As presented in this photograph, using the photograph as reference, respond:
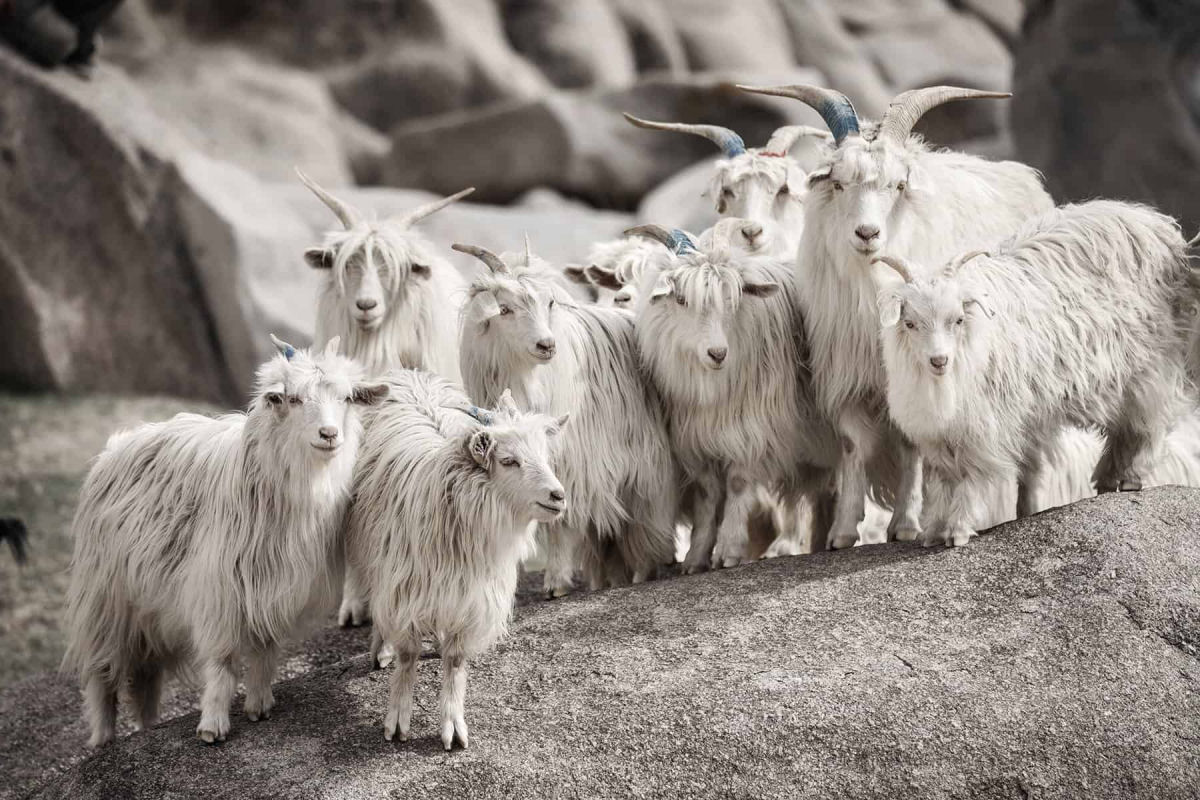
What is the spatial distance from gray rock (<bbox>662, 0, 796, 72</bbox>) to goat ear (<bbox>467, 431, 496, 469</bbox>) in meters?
18.6

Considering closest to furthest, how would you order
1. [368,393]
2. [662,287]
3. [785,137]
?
[368,393]
[662,287]
[785,137]

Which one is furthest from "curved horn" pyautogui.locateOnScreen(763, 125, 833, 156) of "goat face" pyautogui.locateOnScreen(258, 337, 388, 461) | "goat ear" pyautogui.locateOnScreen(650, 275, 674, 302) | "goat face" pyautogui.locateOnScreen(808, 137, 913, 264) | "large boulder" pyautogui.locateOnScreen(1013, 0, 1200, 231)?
"large boulder" pyautogui.locateOnScreen(1013, 0, 1200, 231)

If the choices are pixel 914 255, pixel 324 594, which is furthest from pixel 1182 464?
pixel 324 594

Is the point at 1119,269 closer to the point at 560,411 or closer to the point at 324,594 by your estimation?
the point at 560,411

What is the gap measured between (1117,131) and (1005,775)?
40.5 feet

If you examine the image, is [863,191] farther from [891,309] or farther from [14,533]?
[14,533]

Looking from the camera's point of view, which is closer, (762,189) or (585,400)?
(585,400)

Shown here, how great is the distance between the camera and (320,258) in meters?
8.81

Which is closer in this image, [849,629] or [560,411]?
[849,629]

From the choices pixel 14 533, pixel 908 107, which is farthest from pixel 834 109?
pixel 14 533

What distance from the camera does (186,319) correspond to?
1633cm

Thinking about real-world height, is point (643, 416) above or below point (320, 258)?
below

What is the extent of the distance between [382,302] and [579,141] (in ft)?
42.7

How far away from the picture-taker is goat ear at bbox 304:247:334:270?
877 cm
